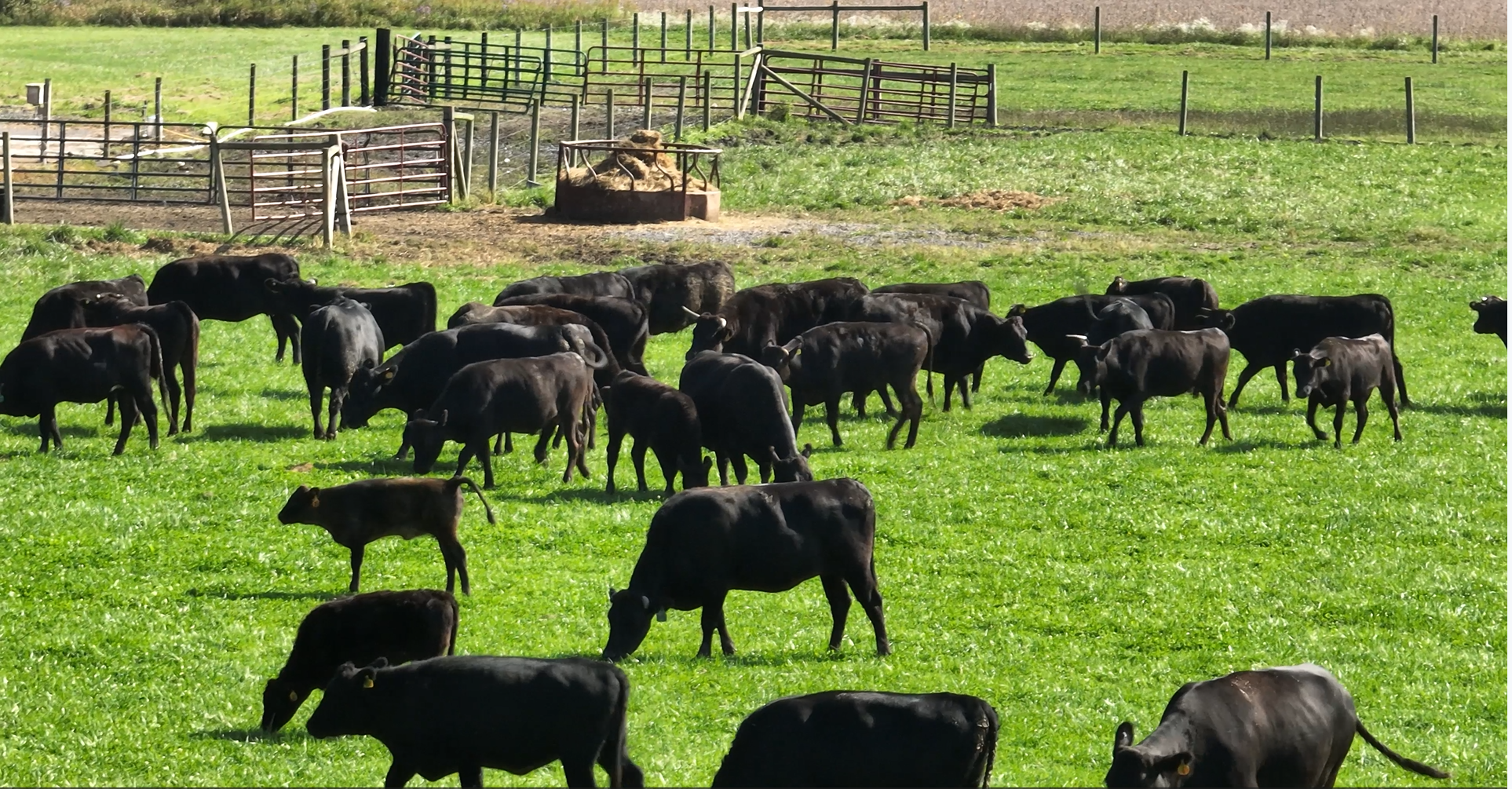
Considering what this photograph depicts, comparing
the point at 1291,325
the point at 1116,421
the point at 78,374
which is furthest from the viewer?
the point at 1291,325

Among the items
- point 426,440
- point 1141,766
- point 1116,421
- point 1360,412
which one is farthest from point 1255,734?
point 1360,412

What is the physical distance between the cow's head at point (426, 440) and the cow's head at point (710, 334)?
168 inches

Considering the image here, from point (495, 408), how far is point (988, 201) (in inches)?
793

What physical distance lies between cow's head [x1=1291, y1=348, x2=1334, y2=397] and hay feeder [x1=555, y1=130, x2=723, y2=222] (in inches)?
613

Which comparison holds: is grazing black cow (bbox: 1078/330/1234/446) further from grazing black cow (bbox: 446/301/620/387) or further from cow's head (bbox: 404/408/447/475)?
cow's head (bbox: 404/408/447/475)

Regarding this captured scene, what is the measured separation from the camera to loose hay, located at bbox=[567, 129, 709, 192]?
32531 millimetres

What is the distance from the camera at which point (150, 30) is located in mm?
67438

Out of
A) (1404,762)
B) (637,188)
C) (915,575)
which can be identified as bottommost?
(915,575)

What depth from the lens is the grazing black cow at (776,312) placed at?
20.9m

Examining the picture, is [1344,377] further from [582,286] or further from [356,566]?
[356,566]

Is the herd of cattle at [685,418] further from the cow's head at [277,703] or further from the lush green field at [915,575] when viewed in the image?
the lush green field at [915,575]

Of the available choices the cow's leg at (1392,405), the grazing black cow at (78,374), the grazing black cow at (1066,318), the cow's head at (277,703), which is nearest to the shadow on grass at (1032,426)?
the grazing black cow at (1066,318)

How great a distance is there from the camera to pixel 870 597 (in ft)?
38.5

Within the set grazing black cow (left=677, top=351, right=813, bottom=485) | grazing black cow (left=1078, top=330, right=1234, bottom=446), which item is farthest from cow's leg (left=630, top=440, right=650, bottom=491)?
grazing black cow (left=1078, top=330, right=1234, bottom=446)
